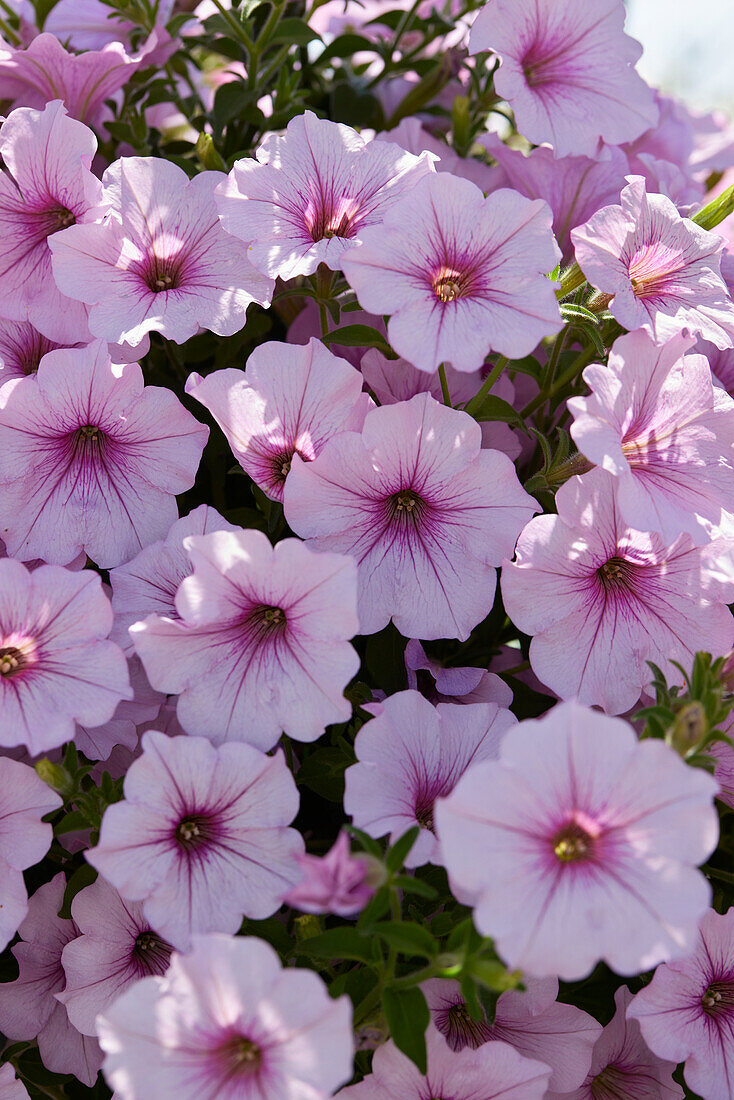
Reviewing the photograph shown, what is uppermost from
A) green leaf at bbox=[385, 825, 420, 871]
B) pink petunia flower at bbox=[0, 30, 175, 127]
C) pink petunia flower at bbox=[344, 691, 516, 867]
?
pink petunia flower at bbox=[0, 30, 175, 127]

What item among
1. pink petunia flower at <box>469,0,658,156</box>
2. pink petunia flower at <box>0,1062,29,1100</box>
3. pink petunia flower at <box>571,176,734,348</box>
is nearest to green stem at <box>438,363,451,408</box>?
pink petunia flower at <box>571,176,734,348</box>

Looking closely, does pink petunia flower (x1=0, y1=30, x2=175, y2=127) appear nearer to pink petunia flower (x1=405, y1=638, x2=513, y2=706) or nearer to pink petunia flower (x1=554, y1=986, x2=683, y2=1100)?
pink petunia flower (x1=405, y1=638, x2=513, y2=706)

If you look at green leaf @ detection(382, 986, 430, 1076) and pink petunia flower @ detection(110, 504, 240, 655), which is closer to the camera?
green leaf @ detection(382, 986, 430, 1076)

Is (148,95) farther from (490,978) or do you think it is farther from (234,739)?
(490,978)

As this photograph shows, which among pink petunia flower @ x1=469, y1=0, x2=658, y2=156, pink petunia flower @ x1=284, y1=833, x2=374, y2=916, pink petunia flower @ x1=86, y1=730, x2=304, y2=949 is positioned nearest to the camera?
pink petunia flower @ x1=284, y1=833, x2=374, y2=916

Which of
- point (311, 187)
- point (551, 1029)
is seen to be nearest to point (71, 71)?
point (311, 187)

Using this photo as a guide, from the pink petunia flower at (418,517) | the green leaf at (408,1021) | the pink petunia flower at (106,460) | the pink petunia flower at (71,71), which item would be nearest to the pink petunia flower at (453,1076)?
the green leaf at (408,1021)
